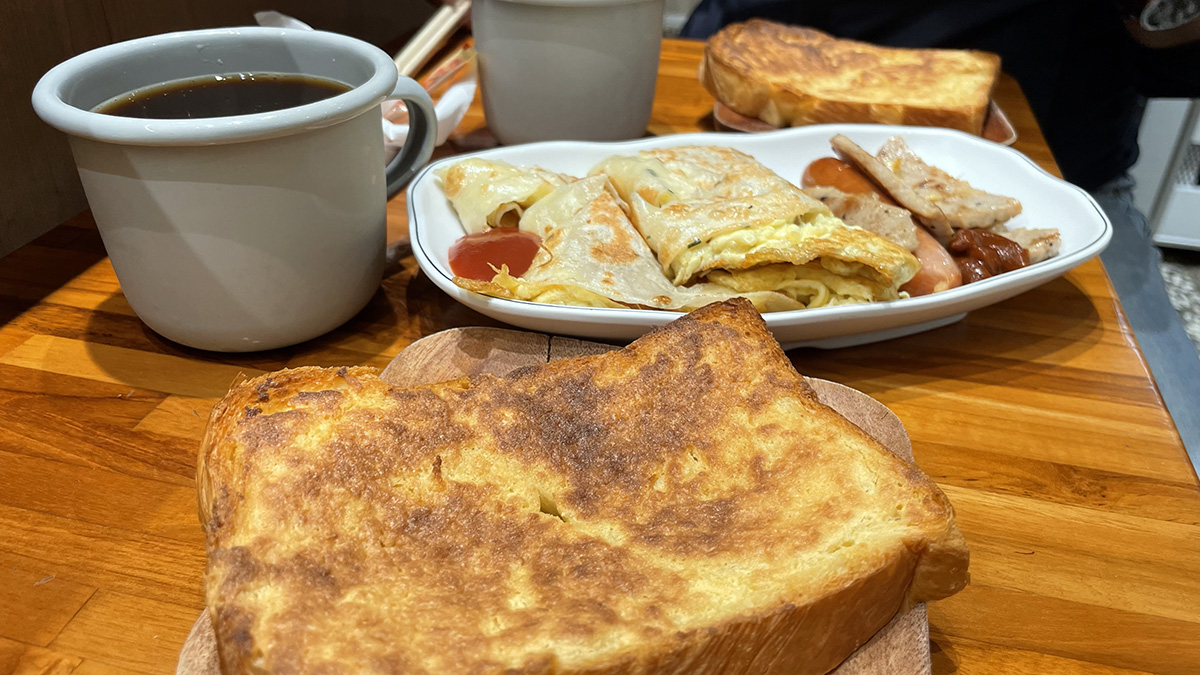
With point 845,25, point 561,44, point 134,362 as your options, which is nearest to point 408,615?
point 134,362

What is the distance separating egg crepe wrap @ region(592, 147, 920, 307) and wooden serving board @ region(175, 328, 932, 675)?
0.24m

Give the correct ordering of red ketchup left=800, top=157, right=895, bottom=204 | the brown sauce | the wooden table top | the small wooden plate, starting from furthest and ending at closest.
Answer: the small wooden plate < red ketchup left=800, top=157, right=895, bottom=204 < the brown sauce < the wooden table top

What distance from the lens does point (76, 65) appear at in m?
1.14

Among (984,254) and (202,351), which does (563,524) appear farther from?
(984,254)

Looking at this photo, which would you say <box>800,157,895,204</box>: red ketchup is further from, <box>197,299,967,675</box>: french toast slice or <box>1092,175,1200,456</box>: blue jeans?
<box>197,299,967,675</box>: french toast slice

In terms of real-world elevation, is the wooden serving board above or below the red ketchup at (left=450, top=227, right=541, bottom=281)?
below

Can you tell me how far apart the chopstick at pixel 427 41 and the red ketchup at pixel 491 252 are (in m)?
0.89

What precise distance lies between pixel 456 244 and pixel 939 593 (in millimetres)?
976

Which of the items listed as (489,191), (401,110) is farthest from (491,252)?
(401,110)

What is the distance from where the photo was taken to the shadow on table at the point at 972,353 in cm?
133

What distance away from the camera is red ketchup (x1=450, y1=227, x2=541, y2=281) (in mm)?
1414

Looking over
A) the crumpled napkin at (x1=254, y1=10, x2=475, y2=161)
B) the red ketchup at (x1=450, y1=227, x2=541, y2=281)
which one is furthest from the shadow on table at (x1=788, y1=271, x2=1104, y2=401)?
the crumpled napkin at (x1=254, y1=10, x2=475, y2=161)

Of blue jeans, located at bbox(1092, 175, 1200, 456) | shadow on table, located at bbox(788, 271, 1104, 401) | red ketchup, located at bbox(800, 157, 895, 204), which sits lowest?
blue jeans, located at bbox(1092, 175, 1200, 456)

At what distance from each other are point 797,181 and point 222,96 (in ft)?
3.83
